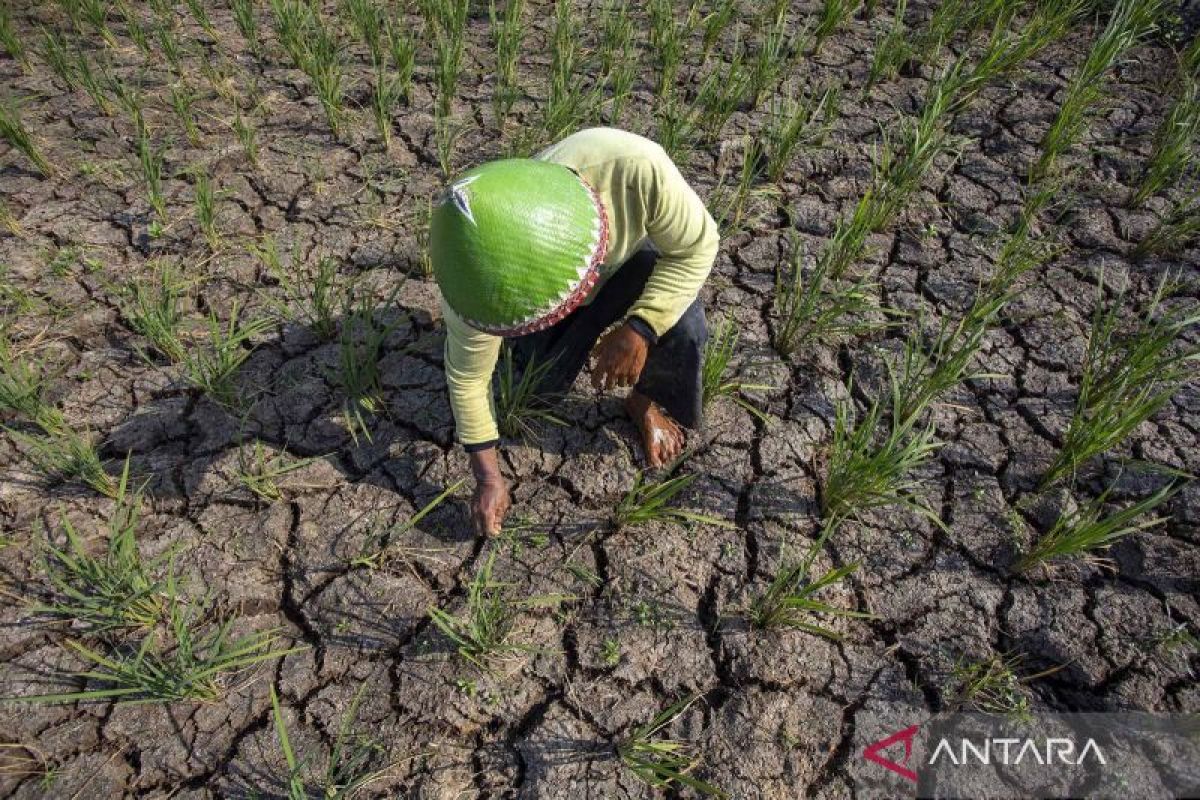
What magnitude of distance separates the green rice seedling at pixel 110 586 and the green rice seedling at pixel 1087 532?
2186mm

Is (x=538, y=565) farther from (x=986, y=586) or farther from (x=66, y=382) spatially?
(x=66, y=382)

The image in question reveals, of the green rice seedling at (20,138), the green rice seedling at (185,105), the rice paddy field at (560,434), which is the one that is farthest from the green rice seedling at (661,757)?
the green rice seedling at (20,138)

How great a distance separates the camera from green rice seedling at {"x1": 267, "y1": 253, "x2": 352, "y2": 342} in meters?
2.15

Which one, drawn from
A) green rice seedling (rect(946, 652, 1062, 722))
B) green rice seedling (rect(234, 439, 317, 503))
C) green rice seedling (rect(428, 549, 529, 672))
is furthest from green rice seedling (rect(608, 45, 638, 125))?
green rice seedling (rect(946, 652, 1062, 722))

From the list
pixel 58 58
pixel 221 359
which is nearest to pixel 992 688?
pixel 221 359

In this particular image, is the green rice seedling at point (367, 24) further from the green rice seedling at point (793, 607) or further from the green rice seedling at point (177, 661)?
the green rice seedling at point (793, 607)

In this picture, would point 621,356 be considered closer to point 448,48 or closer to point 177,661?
point 177,661

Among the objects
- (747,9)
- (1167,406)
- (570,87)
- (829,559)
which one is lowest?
(829,559)

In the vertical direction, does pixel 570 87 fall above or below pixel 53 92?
above

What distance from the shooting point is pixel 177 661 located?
1613 mm

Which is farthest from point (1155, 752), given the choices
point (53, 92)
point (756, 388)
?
point (53, 92)

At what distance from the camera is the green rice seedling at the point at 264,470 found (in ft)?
6.26

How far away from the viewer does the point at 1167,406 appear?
2.20 metres

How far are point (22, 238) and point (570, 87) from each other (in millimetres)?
2182
